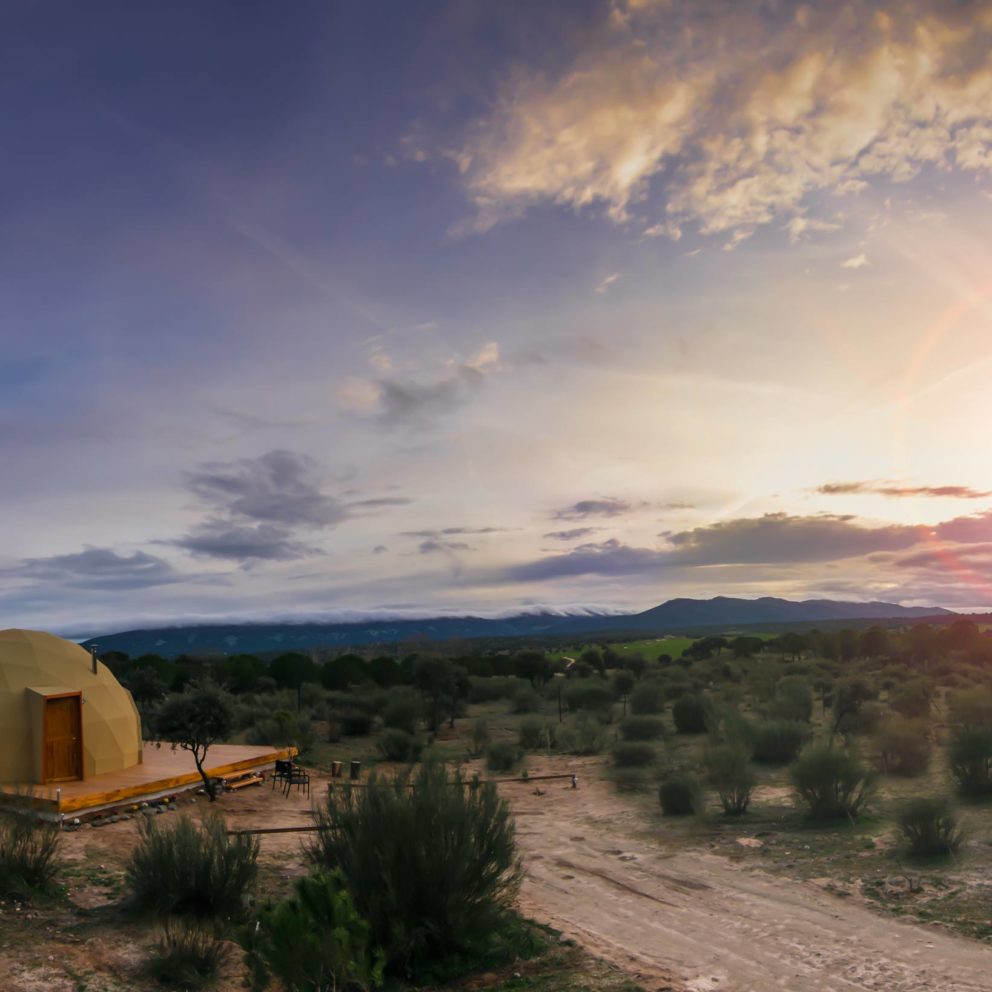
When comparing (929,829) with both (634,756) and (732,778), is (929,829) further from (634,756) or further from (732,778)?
(634,756)

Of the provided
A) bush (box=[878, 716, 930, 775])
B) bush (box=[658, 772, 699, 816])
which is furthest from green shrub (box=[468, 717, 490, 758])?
bush (box=[878, 716, 930, 775])

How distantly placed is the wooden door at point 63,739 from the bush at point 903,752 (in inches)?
703

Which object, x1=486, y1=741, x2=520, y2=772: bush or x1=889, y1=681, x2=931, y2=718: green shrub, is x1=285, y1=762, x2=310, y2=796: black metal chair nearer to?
x1=486, y1=741, x2=520, y2=772: bush

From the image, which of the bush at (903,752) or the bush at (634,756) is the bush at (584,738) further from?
the bush at (903,752)

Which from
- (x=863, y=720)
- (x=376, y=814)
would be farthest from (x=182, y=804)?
(x=863, y=720)

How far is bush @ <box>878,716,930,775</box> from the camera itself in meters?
19.4

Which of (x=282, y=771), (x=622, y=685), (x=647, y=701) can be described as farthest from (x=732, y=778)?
(x=622, y=685)

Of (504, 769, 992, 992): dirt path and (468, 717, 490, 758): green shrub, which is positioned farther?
(468, 717, 490, 758): green shrub

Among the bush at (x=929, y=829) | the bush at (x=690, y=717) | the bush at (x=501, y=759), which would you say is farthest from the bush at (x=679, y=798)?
the bush at (x=690, y=717)

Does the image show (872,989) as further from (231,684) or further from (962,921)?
(231,684)

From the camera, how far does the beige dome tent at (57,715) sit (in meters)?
17.1

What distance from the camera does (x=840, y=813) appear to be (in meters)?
15.8

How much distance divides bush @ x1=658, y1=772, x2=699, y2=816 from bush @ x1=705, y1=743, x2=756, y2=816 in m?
0.48

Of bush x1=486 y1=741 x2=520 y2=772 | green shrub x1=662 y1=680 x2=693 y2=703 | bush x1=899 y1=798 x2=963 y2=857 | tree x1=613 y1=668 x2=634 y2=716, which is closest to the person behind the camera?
bush x1=899 y1=798 x2=963 y2=857
